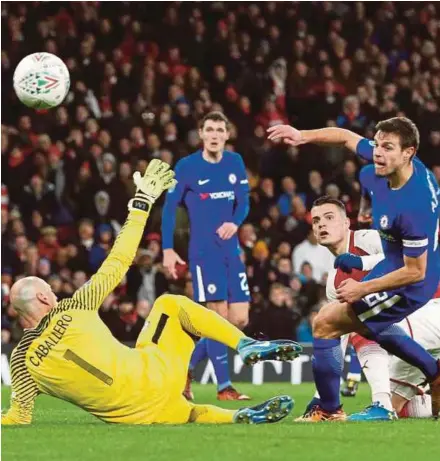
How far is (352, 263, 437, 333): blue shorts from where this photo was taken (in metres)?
8.60

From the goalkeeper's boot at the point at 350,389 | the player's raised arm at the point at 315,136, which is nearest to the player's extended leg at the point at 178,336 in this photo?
the player's raised arm at the point at 315,136

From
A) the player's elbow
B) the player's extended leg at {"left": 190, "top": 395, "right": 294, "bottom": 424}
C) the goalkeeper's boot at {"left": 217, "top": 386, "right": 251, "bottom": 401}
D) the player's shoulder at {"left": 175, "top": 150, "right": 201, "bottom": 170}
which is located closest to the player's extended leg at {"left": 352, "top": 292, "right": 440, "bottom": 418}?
the player's elbow

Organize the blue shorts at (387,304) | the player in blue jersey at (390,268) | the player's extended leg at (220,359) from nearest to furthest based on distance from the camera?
the player in blue jersey at (390,268) → the blue shorts at (387,304) → the player's extended leg at (220,359)

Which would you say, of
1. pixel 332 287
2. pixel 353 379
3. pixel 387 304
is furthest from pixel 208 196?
pixel 387 304

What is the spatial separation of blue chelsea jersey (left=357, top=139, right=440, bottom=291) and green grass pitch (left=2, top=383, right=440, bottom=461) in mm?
1023

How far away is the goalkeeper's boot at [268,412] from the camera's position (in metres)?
8.10

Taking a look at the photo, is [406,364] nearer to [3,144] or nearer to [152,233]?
[152,233]

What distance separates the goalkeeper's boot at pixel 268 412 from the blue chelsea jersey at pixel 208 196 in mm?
Result: 4113

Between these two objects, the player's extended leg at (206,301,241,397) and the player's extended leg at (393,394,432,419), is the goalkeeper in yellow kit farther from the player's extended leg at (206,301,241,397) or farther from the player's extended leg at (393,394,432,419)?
the player's extended leg at (206,301,241,397)

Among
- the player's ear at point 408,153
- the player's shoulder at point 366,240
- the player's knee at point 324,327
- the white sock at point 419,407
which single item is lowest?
the white sock at point 419,407

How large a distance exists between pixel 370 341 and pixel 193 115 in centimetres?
1041

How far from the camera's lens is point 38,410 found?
33.9 feet

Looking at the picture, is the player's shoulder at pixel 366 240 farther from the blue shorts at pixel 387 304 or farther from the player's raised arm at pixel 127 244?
the player's raised arm at pixel 127 244

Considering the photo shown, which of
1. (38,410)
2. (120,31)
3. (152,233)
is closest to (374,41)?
(120,31)
